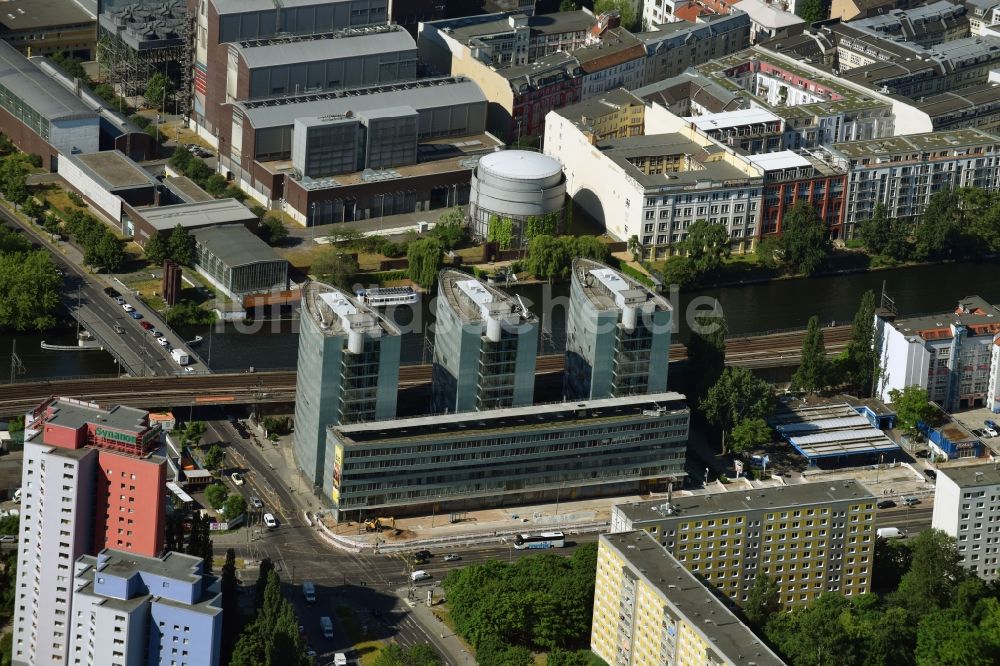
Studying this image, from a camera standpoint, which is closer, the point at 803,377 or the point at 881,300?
the point at 803,377

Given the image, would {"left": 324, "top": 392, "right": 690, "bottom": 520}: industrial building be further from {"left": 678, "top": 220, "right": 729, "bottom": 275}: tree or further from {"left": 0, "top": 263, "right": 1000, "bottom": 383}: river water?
{"left": 678, "top": 220, "right": 729, "bottom": 275}: tree

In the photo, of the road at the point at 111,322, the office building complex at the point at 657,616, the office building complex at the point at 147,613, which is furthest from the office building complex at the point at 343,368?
the office building complex at the point at 147,613

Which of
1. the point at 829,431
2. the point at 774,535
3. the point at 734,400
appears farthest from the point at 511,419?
the point at 829,431

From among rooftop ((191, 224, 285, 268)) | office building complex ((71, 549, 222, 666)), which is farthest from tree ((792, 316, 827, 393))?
office building complex ((71, 549, 222, 666))

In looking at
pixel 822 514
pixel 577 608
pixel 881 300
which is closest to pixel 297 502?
pixel 577 608

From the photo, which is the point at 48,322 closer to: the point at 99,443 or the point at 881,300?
the point at 99,443
